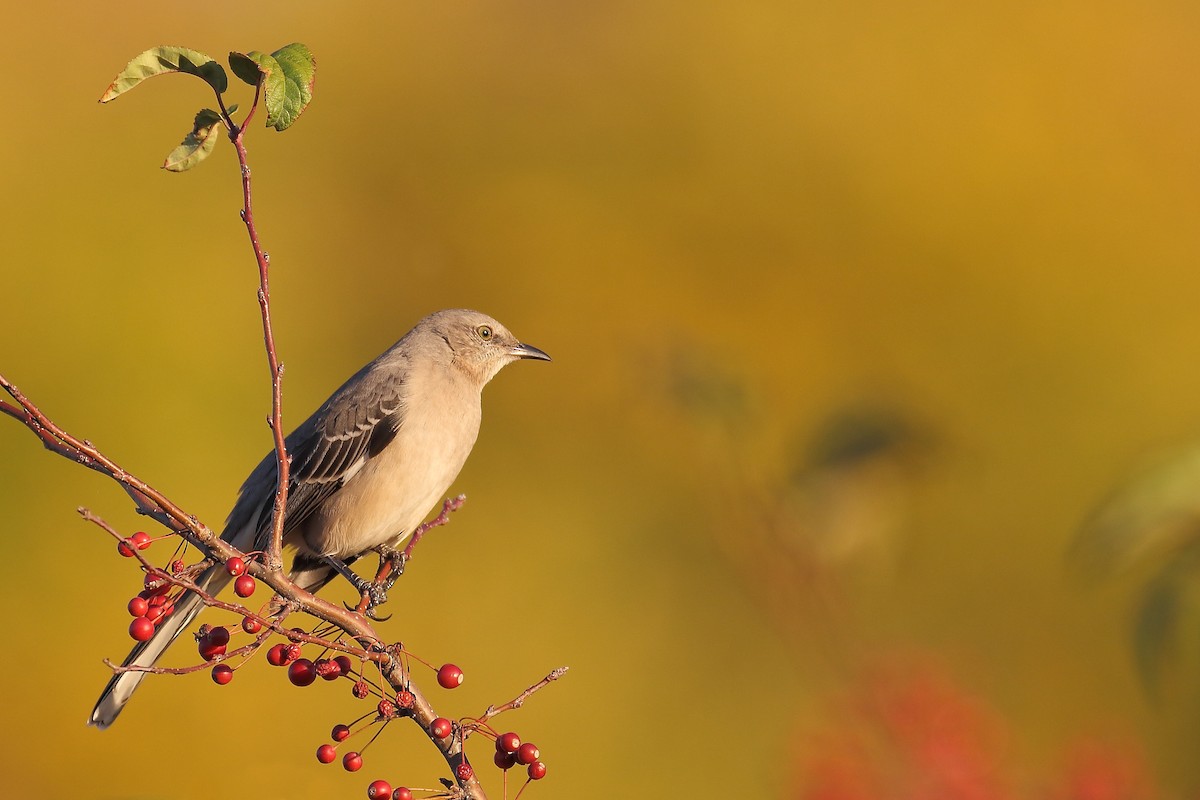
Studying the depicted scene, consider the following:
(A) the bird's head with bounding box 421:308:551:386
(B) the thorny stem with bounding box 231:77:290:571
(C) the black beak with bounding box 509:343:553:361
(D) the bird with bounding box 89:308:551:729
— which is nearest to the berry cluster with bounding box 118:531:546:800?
(B) the thorny stem with bounding box 231:77:290:571

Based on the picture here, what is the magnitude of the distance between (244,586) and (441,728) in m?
0.57

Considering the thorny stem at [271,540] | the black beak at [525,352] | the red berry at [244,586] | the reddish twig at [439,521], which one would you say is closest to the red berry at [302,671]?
the thorny stem at [271,540]

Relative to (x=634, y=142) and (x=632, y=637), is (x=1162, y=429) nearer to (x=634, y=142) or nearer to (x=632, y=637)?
(x=632, y=637)

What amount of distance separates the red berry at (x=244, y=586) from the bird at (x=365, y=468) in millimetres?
2051

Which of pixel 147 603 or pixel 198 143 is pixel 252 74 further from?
pixel 147 603

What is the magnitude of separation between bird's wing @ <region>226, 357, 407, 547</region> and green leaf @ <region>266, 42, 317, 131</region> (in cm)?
283

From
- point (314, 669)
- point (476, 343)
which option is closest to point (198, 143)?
point (314, 669)

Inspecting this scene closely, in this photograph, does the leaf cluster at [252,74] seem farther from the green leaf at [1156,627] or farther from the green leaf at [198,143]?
the green leaf at [1156,627]

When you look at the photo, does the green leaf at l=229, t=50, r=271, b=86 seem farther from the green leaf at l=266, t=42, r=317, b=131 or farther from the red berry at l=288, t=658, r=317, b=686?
the red berry at l=288, t=658, r=317, b=686

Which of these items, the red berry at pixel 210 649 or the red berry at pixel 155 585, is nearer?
the red berry at pixel 155 585

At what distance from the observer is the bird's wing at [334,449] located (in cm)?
522

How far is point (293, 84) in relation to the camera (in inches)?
97.2

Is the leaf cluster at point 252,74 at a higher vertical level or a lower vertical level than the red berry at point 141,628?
higher

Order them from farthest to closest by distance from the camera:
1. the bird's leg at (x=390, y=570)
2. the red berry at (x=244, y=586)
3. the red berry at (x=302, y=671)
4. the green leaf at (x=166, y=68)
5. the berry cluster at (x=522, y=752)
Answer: the bird's leg at (x=390, y=570) → the red berry at (x=302, y=671) → the berry cluster at (x=522, y=752) → the red berry at (x=244, y=586) → the green leaf at (x=166, y=68)
